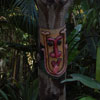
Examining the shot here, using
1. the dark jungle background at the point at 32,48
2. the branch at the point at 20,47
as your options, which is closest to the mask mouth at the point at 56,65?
the dark jungle background at the point at 32,48

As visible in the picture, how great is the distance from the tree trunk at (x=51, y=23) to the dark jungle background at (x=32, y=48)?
0.23 m

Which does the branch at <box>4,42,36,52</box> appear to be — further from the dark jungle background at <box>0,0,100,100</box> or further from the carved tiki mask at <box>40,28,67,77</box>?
the carved tiki mask at <box>40,28,67,77</box>

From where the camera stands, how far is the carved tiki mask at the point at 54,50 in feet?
3.74

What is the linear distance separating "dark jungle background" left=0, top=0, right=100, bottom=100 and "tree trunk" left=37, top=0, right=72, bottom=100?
232 millimetres

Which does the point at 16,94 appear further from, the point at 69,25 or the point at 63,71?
the point at 69,25

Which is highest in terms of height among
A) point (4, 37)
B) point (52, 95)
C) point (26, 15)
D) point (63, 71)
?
point (26, 15)

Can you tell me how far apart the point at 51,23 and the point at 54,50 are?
159 mm

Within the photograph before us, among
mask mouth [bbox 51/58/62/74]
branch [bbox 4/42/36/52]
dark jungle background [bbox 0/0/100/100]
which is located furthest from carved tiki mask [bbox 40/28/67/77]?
branch [bbox 4/42/36/52]

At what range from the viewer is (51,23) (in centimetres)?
112

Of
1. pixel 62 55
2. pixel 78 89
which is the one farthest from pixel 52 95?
pixel 78 89

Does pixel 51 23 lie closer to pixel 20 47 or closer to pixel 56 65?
pixel 56 65

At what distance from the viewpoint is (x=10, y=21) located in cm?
175

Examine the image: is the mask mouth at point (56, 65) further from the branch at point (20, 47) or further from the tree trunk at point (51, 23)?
the branch at point (20, 47)

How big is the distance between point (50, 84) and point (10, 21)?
82 cm
